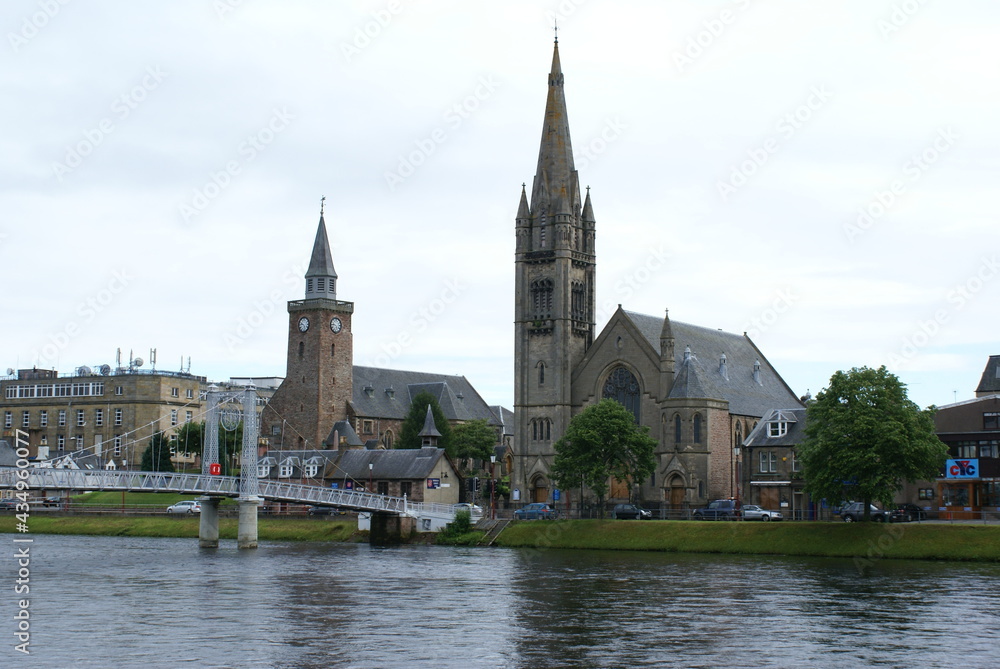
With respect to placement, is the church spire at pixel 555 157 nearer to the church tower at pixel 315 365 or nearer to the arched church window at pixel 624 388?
the arched church window at pixel 624 388

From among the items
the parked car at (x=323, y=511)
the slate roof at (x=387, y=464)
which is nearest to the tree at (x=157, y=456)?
the slate roof at (x=387, y=464)

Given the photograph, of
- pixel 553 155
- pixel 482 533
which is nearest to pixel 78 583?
pixel 482 533

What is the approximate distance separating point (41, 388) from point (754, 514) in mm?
104254

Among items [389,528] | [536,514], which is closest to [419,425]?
[389,528]

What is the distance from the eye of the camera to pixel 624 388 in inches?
4309

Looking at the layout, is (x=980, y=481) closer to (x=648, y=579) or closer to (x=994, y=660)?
(x=648, y=579)

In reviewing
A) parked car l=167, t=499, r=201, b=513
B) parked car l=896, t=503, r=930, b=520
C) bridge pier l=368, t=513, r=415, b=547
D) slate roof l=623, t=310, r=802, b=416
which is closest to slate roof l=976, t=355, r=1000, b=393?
slate roof l=623, t=310, r=802, b=416

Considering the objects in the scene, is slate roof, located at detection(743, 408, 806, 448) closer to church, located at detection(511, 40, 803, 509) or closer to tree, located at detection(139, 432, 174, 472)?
church, located at detection(511, 40, 803, 509)

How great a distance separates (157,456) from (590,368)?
53612 mm

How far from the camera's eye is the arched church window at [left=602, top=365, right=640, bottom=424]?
108688 millimetres

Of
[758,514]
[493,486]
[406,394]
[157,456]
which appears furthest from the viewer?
[406,394]

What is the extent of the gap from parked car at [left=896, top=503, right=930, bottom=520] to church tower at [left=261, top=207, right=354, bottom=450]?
221ft

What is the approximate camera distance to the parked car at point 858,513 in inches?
3140

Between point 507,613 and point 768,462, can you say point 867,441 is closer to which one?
point 768,462
